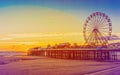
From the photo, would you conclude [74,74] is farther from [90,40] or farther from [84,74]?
[90,40]

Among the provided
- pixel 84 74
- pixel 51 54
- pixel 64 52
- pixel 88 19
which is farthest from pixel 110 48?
pixel 84 74

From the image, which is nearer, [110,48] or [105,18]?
[105,18]

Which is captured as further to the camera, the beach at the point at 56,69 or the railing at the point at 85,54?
the railing at the point at 85,54

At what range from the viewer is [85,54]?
38.1 meters

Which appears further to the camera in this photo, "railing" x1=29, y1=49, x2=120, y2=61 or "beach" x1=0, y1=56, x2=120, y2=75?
"railing" x1=29, y1=49, x2=120, y2=61

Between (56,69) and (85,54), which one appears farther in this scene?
(85,54)

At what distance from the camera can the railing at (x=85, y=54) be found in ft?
113

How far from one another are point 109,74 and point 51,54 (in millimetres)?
31178

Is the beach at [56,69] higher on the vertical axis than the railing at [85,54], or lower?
higher

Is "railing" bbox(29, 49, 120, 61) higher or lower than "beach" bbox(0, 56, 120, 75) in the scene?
lower

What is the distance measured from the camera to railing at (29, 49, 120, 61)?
3450 cm

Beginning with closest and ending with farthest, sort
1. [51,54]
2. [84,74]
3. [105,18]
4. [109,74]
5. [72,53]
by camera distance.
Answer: [109,74] → [84,74] → [105,18] → [72,53] → [51,54]

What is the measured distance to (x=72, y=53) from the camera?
41.1 metres

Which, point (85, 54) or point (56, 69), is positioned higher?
point (56, 69)
